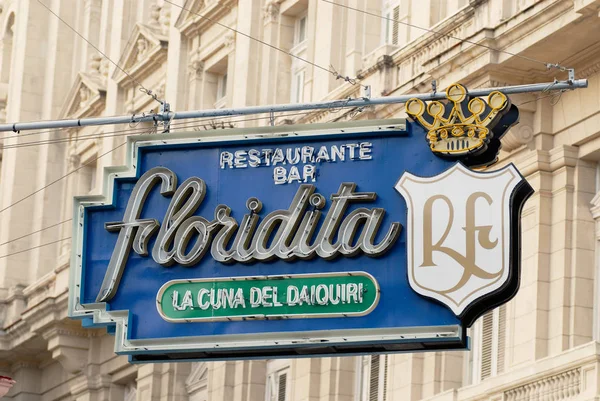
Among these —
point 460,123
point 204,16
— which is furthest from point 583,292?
point 204,16

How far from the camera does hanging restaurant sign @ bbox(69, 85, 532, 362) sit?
17.2 m

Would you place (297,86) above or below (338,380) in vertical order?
above

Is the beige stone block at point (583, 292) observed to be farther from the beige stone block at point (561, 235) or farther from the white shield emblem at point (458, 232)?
the white shield emblem at point (458, 232)

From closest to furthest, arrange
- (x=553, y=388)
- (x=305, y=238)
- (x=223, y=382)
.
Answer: (x=305, y=238) < (x=553, y=388) < (x=223, y=382)

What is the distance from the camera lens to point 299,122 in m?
34.3

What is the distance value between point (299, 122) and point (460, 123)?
54.5 ft

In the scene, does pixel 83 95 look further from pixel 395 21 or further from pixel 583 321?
pixel 583 321

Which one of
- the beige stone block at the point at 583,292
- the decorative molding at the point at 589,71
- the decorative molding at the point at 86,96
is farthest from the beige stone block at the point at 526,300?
the decorative molding at the point at 86,96

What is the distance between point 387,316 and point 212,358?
201 cm

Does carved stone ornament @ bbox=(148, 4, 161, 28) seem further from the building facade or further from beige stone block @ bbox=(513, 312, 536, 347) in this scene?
beige stone block @ bbox=(513, 312, 536, 347)

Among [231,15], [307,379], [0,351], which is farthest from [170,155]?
[0,351]

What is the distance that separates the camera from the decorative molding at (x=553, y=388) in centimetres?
2517

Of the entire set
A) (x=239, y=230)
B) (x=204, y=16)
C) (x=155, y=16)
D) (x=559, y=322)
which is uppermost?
(x=155, y=16)

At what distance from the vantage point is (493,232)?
1716 cm
